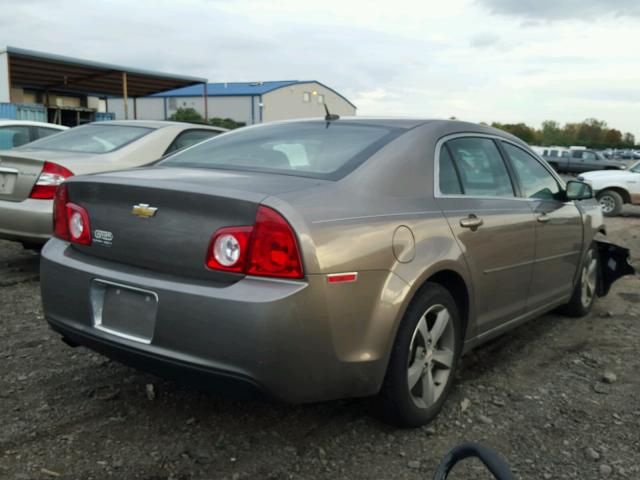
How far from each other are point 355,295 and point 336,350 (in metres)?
0.23

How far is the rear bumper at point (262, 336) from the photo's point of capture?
2.37 metres

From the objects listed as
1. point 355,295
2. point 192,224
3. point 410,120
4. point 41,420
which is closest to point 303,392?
point 355,295

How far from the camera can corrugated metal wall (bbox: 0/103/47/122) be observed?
19672mm

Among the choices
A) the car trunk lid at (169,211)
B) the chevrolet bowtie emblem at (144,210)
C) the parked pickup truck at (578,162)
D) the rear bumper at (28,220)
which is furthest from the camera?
the parked pickup truck at (578,162)

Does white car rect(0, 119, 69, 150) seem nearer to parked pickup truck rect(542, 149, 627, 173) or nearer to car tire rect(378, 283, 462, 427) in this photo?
car tire rect(378, 283, 462, 427)

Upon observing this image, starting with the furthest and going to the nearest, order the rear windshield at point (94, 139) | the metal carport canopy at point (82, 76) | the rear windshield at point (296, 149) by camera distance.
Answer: the metal carport canopy at point (82, 76) → the rear windshield at point (94, 139) → the rear windshield at point (296, 149)

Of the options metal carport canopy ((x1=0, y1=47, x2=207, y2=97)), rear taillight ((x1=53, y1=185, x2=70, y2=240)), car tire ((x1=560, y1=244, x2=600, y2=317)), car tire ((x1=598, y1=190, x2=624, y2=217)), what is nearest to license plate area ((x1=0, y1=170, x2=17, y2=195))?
rear taillight ((x1=53, y1=185, x2=70, y2=240))

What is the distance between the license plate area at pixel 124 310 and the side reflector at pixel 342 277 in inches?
28.0

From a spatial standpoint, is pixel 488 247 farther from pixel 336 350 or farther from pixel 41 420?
pixel 41 420

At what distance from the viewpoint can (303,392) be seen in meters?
2.51

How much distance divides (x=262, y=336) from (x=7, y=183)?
13.6 feet

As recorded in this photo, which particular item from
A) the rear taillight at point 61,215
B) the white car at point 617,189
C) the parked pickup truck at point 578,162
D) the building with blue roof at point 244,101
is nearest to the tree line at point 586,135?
the building with blue roof at point 244,101

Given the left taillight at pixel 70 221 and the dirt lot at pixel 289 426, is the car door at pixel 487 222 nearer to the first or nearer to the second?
the dirt lot at pixel 289 426

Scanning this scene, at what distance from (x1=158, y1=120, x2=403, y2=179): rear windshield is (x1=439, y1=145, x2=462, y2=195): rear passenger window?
291mm
